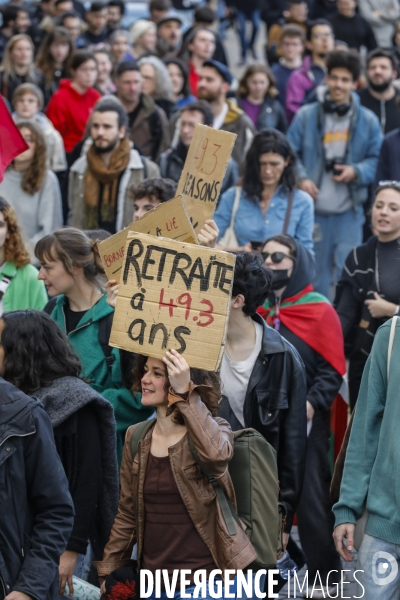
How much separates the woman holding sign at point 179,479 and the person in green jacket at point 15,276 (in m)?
2.22

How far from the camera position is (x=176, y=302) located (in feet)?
13.9

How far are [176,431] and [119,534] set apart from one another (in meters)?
0.48

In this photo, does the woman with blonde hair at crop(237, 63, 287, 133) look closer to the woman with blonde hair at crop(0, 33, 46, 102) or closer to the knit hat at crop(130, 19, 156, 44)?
→ the woman with blonde hair at crop(0, 33, 46, 102)

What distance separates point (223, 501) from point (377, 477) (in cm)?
60

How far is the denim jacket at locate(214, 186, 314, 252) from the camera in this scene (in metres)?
7.69

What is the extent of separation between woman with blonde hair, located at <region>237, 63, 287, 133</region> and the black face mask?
4.97 meters

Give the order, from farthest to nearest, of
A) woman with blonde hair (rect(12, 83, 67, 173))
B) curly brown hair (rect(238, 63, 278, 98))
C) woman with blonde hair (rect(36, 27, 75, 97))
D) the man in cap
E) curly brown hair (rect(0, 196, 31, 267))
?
woman with blonde hair (rect(36, 27, 75, 97)) → curly brown hair (rect(238, 63, 278, 98)) → woman with blonde hair (rect(12, 83, 67, 173)) → the man in cap → curly brown hair (rect(0, 196, 31, 267))

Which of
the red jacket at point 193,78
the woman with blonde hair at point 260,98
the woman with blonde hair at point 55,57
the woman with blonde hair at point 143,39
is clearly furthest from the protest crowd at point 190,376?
the woman with blonde hair at point 143,39

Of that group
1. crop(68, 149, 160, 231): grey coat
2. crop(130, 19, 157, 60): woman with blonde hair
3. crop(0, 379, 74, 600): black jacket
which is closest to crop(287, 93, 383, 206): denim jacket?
crop(68, 149, 160, 231): grey coat

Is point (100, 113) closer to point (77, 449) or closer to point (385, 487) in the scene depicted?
point (77, 449)

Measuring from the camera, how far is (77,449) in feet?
15.4

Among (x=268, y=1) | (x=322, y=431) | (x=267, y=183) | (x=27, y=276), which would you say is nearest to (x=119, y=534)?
(x=322, y=431)

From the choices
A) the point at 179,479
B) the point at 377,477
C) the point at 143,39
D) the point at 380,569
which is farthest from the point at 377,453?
the point at 143,39

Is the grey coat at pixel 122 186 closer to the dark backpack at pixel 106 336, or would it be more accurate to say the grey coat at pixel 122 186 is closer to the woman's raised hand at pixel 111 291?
the dark backpack at pixel 106 336
